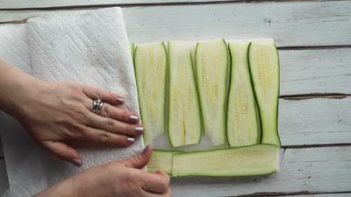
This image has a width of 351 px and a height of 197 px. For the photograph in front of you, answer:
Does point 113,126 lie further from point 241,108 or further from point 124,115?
point 241,108

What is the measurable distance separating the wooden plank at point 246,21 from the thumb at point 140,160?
19 cm

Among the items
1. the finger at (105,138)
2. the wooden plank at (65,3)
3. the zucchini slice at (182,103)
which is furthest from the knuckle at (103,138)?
the wooden plank at (65,3)

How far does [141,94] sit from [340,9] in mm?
366

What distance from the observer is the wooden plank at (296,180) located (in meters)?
0.80

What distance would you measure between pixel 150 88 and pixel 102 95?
0.09m

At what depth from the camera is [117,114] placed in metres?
0.72

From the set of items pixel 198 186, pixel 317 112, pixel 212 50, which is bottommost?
pixel 198 186

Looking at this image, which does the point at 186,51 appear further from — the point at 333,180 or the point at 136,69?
the point at 333,180

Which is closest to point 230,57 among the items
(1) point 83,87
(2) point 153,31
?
(2) point 153,31

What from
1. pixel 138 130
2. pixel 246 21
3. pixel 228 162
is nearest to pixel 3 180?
pixel 138 130

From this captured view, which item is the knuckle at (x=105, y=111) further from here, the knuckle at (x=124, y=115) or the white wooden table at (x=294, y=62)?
the white wooden table at (x=294, y=62)

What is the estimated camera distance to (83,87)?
720 millimetres

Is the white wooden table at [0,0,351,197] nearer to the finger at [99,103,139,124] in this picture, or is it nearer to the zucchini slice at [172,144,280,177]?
the zucchini slice at [172,144,280,177]

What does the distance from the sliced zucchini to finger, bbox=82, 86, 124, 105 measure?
0.11 m
